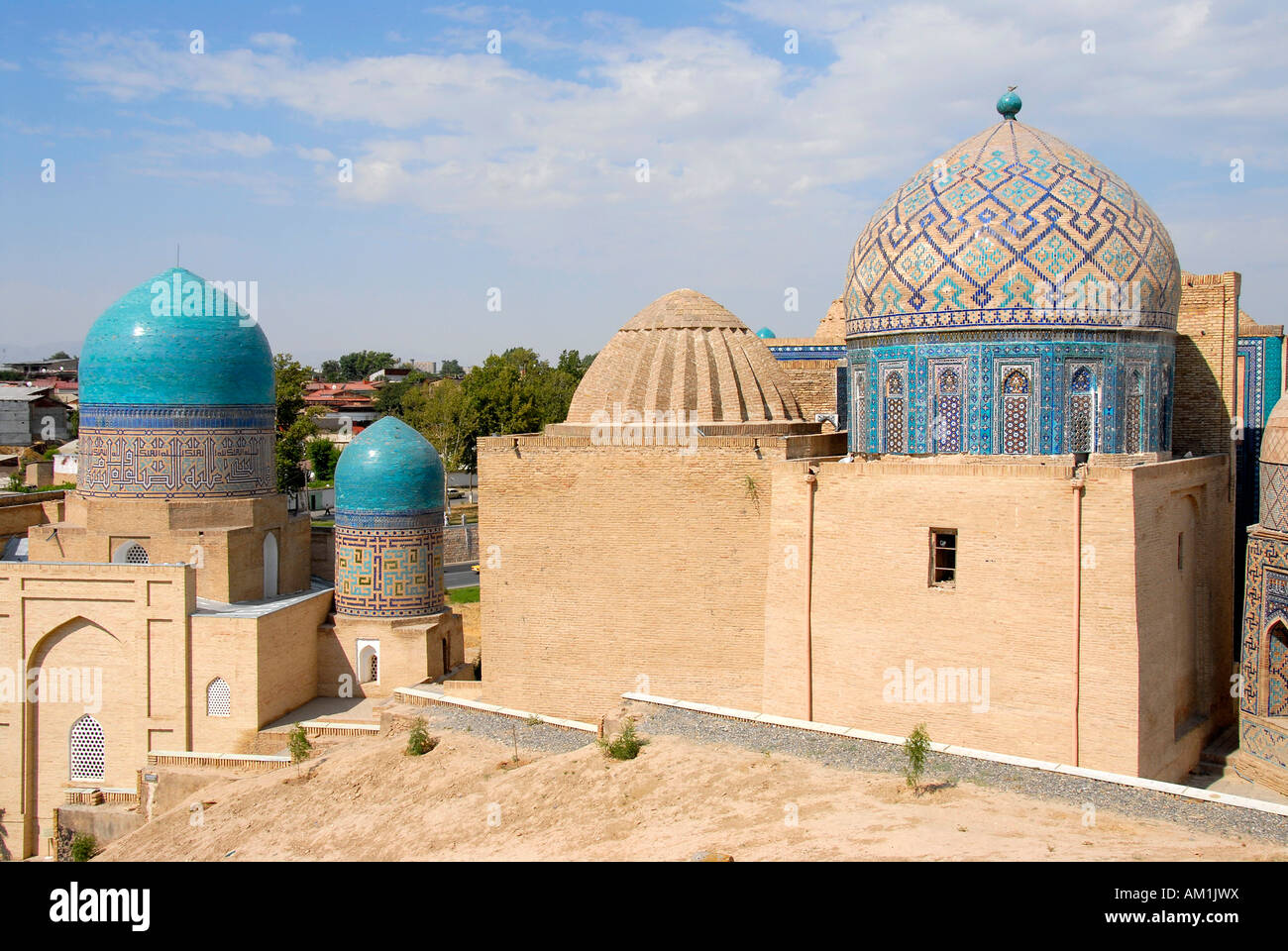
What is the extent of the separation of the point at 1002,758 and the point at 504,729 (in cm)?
500

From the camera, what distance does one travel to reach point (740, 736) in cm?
924

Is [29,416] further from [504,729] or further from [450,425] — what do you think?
[504,729]

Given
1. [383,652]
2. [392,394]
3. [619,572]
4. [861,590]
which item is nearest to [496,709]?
[619,572]

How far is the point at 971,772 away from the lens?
8039mm

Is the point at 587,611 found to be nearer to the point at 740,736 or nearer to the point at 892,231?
the point at 740,736

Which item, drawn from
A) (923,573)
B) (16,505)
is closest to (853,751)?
(923,573)

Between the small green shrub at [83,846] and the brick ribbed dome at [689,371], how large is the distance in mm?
7185

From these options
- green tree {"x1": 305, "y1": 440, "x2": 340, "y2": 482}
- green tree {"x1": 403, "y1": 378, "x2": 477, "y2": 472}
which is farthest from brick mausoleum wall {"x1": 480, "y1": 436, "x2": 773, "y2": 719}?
green tree {"x1": 305, "y1": 440, "x2": 340, "y2": 482}

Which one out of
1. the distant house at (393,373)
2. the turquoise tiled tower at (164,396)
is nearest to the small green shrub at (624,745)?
the turquoise tiled tower at (164,396)

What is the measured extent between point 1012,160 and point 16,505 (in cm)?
1425

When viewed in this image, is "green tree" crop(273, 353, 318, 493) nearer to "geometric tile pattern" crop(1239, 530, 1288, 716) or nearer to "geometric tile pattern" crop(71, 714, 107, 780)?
"geometric tile pattern" crop(71, 714, 107, 780)

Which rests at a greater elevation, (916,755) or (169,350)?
(169,350)

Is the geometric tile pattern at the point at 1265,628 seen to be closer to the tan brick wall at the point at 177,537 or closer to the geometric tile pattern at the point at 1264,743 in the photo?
the geometric tile pattern at the point at 1264,743

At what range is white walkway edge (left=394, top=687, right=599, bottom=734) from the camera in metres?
10.6
